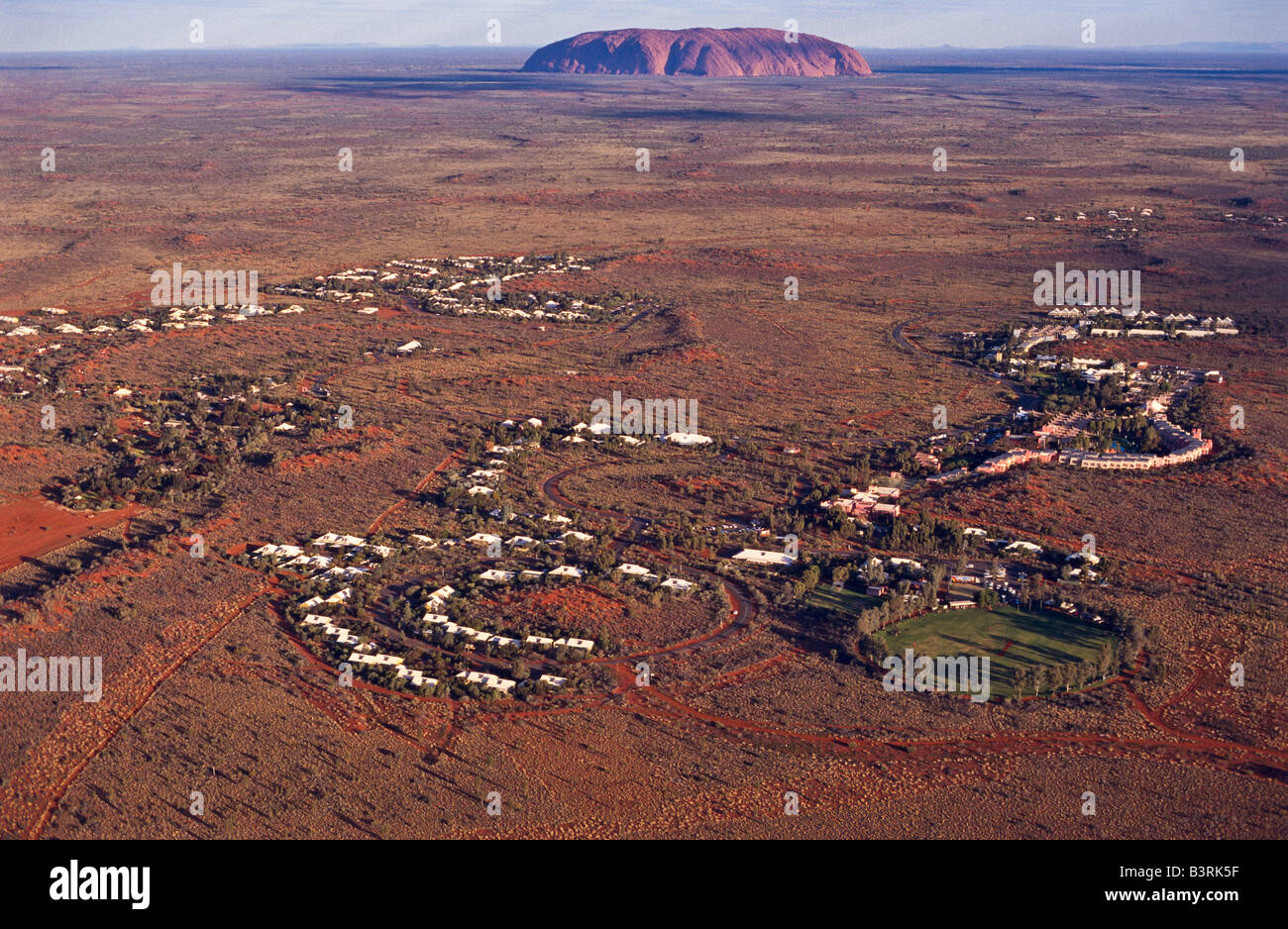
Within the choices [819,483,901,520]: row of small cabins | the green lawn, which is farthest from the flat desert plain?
the green lawn

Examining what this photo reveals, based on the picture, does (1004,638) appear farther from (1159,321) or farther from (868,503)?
(1159,321)

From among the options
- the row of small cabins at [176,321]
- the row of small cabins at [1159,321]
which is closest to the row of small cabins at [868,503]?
the row of small cabins at [1159,321]

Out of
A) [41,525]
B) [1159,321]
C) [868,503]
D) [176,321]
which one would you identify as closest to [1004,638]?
[868,503]

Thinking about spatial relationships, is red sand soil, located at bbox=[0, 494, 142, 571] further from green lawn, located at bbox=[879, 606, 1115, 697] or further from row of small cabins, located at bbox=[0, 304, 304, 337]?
row of small cabins, located at bbox=[0, 304, 304, 337]

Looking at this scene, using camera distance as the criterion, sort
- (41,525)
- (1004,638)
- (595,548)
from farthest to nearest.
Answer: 1. (41,525)
2. (595,548)
3. (1004,638)

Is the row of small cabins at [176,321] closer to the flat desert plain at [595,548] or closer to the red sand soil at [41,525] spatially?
the flat desert plain at [595,548]

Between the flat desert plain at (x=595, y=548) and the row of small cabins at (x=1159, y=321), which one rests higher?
the row of small cabins at (x=1159, y=321)

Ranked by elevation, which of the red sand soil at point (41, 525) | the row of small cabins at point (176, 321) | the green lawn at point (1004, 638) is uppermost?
the row of small cabins at point (176, 321)

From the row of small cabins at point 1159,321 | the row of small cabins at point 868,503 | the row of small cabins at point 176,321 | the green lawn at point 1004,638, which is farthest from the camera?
the row of small cabins at point 1159,321

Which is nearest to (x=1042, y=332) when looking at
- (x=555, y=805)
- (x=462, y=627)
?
(x=462, y=627)

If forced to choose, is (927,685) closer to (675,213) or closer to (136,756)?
(136,756)
